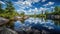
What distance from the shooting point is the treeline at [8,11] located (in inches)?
99.2

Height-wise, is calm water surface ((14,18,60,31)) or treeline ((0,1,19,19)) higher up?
treeline ((0,1,19,19))

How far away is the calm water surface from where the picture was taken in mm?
2475

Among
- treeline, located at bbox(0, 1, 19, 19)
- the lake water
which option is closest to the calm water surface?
the lake water

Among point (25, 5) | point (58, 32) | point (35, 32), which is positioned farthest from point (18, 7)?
point (58, 32)

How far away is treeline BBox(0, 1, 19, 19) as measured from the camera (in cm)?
252

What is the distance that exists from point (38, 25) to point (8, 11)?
510 millimetres

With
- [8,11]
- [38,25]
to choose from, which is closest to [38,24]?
[38,25]

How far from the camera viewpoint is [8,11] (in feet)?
8.31

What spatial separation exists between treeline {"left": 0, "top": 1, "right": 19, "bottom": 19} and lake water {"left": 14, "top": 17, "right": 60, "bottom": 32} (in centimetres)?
14

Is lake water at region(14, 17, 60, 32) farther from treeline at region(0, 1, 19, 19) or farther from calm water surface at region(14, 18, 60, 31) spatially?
treeline at region(0, 1, 19, 19)

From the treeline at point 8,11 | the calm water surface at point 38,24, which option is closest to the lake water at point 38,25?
the calm water surface at point 38,24

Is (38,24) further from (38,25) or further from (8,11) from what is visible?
(8,11)

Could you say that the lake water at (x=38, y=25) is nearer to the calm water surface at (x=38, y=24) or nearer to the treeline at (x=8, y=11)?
the calm water surface at (x=38, y=24)

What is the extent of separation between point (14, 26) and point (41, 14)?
45 centimetres
